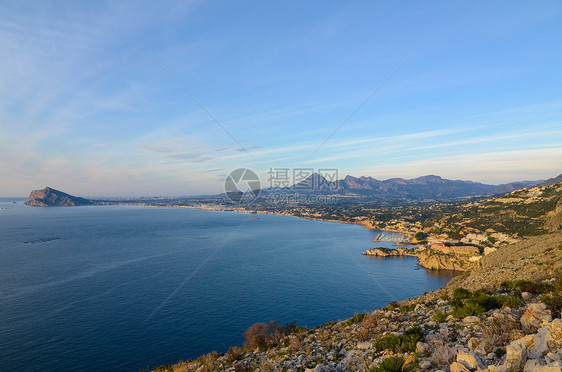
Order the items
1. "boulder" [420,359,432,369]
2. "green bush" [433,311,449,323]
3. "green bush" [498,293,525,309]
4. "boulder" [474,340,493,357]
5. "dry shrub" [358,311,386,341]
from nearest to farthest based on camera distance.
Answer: "boulder" [474,340,493,357]
"boulder" [420,359,432,369]
"green bush" [498,293,525,309]
"green bush" [433,311,449,323]
"dry shrub" [358,311,386,341]

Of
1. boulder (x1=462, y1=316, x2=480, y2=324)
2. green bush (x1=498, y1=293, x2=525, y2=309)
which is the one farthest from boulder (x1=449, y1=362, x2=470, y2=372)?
green bush (x1=498, y1=293, x2=525, y2=309)

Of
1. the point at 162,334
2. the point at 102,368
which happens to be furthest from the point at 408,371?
the point at 162,334

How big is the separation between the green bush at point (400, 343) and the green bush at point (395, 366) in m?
1.05

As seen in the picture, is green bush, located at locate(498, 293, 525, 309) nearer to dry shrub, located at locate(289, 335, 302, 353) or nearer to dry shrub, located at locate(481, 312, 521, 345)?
dry shrub, located at locate(481, 312, 521, 345)

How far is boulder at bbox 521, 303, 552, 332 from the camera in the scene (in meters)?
7.02

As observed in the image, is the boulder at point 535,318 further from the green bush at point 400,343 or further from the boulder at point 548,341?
the green bush at point 400,343

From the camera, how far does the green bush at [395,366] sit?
6.60 meters

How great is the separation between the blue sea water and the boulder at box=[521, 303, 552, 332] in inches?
1114

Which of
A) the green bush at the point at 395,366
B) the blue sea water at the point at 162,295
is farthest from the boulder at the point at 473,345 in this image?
the blue sea water at the point at 162,295

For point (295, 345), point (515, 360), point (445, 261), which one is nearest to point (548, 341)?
point (515, 360)

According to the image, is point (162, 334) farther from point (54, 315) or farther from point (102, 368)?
point (54, 315)

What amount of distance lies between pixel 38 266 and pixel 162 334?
45979mm

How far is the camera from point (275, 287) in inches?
1853

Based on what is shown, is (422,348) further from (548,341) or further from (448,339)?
(548,341)
